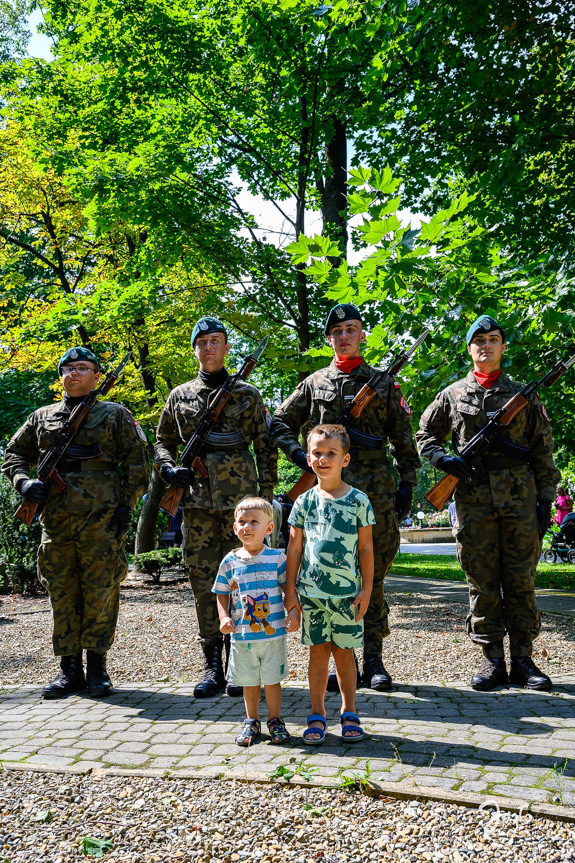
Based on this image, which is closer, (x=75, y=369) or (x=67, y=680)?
(x=67, y=680)

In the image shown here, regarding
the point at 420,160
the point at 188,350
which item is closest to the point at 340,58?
the point at 420,160

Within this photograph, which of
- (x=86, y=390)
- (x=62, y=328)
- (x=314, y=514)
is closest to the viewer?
(x=314, y=514)

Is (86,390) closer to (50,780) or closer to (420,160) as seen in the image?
(50,780)

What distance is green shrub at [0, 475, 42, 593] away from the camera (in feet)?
39.3

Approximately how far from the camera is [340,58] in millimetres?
9953

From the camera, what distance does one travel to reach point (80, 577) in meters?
5.20

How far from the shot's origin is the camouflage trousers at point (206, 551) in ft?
16.4

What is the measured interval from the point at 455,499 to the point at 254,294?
24.3 ft

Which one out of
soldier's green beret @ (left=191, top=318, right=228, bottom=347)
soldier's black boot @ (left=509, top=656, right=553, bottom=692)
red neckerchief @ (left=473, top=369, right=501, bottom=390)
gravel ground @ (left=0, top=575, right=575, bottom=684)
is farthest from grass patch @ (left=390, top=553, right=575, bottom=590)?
soldier's green beret @ (left=191, top=318, right=228, bottom=347)

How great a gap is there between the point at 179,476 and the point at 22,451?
1.40 metres

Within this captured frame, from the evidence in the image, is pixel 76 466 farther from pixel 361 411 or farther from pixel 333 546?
pixel 333 546

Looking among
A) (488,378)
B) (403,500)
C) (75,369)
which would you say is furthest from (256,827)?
(75,369)

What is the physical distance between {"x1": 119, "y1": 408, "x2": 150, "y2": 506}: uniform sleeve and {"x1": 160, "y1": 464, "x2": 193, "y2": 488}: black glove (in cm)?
31

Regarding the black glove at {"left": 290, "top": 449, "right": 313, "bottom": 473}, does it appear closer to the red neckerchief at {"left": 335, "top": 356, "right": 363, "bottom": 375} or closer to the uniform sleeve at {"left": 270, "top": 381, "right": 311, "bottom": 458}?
the uniform sleeve at {"left": 270, "top": 381, "right": 311, "bottom": 458}
